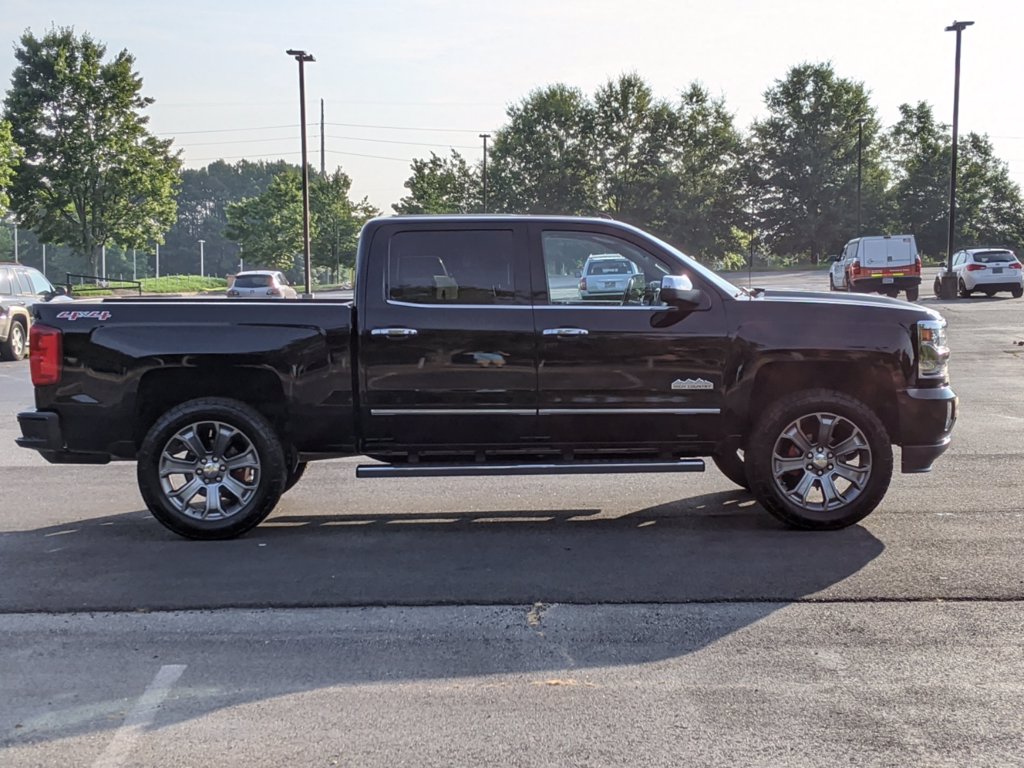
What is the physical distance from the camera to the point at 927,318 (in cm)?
654

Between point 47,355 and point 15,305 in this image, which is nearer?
point 47,355

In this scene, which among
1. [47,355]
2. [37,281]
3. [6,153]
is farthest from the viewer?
[6,153]

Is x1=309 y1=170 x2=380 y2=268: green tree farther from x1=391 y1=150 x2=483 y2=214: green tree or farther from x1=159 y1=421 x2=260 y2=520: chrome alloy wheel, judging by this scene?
x1=159 y1=421 x2=260 y2=520: chrome alloy wheel

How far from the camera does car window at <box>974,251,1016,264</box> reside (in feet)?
109

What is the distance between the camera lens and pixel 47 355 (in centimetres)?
639

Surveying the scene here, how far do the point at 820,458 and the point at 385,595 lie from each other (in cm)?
295

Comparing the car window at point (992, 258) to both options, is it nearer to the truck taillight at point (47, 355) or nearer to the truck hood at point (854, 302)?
the truck hood at point (854, 302)

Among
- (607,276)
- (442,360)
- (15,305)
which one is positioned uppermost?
(607,276)

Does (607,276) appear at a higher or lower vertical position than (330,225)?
lower

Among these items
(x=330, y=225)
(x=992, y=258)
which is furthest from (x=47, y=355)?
(x=330, y=225)

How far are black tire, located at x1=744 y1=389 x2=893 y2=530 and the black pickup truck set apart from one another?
0.01 meters

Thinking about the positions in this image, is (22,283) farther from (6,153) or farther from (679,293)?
(6,153)

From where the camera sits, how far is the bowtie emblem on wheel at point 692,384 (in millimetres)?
6480

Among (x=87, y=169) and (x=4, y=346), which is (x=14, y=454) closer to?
(x=4, y=346)
